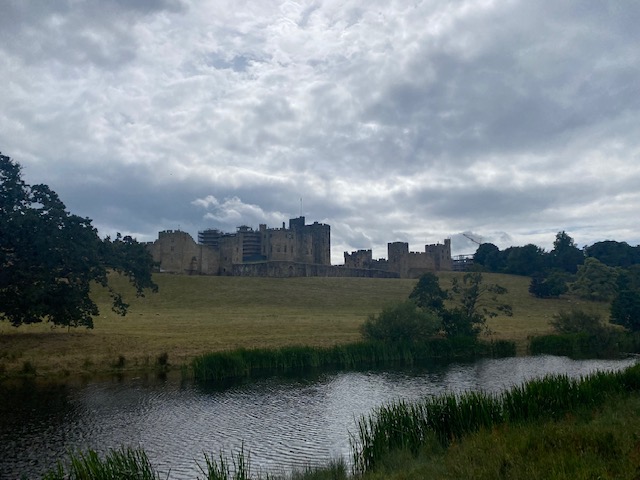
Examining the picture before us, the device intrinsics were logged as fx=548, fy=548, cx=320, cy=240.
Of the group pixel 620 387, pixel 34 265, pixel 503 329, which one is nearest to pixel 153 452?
pixel 620 387

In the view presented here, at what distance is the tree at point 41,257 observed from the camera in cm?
3009

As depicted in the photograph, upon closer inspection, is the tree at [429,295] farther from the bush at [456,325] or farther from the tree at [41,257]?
the tree at [41,257]

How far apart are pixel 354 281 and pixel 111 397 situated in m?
66.2

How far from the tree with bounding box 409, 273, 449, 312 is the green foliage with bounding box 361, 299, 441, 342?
4137 mm

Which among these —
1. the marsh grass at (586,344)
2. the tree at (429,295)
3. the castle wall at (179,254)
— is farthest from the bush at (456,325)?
the castle wall at (179,254)

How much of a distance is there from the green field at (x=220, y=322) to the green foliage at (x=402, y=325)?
302 centimetres

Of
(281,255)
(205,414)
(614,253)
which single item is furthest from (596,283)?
(205,414)

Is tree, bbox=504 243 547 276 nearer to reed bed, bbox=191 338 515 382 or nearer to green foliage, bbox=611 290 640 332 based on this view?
green foliage, bbox=611 290 640 332

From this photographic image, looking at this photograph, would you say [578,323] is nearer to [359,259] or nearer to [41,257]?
[41,257]

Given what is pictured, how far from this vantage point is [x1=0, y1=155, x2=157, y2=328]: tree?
30.1 meters

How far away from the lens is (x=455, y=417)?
13992 millimetres

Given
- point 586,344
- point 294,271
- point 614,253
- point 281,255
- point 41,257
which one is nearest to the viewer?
point 41,257

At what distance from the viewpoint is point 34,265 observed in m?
31.5

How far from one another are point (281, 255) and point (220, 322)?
6549cm
